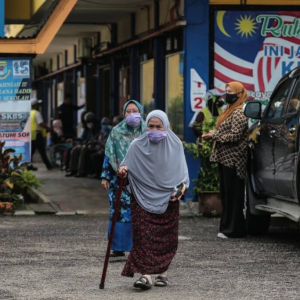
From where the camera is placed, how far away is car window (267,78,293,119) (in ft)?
41.1

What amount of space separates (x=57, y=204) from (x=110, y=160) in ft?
21.0

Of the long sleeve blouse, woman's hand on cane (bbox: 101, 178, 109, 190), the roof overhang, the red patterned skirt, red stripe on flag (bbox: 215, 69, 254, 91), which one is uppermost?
the roof overhang

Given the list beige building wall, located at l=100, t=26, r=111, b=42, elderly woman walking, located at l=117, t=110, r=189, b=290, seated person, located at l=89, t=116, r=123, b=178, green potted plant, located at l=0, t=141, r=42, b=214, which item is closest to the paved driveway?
elderly woman walking, located at l=117, t=110, r=189, b=290

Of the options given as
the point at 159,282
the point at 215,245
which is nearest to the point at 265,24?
the point at 215,245

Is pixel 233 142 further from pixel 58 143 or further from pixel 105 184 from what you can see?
pixel 58 143

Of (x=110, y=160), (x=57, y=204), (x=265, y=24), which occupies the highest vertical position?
(x=265, y=24)

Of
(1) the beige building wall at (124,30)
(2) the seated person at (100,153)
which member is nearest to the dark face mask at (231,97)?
(1) the beige building wall at (124,30)

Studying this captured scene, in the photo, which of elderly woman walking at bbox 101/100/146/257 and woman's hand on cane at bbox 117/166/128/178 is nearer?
woman's hand on cane at bbox 117/166/128/178

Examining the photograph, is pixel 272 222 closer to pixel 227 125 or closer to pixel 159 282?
pixel 227 125

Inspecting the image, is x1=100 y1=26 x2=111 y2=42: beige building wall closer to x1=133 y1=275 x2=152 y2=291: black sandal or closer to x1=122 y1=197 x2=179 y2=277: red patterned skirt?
x1=122 y1=197 x2=179 y2=277: red patterned skirt

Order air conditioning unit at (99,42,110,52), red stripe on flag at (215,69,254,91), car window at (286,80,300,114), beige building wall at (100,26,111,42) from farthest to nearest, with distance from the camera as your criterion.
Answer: beige building wall at (100,26,111,42)
air conditioning unit at (99,42,110,52)
red stripe on flag at (215,69,254,91)
car window at (286,80,300,114)

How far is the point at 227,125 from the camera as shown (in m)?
12.7

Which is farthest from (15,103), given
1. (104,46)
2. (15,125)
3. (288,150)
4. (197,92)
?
(104,46)

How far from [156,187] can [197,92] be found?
771 centimetres
